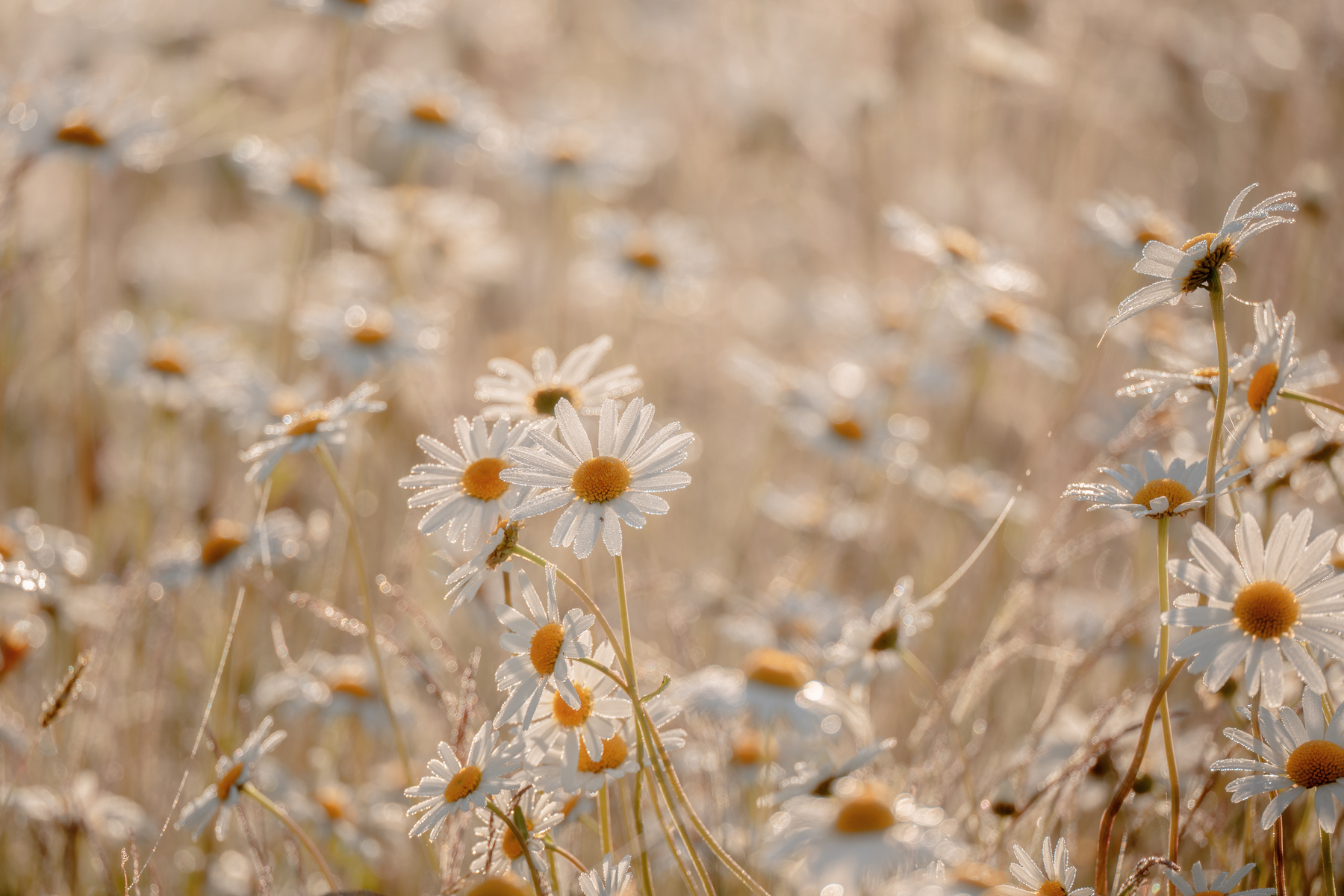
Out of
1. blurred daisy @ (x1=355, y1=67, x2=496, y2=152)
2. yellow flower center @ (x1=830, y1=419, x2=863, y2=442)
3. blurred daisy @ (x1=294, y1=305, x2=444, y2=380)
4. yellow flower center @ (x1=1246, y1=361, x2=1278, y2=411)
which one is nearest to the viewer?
yellow flower center @ (x1=1246, y1=361, x2=1278, y2=411)

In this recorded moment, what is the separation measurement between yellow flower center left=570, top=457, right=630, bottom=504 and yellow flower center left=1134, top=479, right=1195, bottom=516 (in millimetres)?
647

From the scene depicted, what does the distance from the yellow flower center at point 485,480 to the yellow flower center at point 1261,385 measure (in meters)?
0.97

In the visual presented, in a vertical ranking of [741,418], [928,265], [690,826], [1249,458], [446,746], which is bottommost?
[741,418]

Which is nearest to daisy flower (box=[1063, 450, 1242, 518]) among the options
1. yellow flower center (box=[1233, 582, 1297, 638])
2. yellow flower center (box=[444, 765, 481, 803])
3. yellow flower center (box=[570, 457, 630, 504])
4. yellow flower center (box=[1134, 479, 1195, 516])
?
yellow flower center (box=[1134, 479, 1195, 516])

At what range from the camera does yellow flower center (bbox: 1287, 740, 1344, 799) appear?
3.63ft

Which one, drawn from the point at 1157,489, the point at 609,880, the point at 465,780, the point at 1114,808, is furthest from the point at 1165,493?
the point at 465,780

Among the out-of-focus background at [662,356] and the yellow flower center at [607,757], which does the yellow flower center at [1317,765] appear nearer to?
the out-of-focus background at [662,356]

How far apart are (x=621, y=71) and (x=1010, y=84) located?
128 inches

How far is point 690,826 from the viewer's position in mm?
1915

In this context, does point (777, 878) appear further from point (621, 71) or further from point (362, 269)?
point (621, 71)

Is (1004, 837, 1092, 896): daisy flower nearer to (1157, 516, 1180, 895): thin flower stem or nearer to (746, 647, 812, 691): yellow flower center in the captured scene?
(1157, 516, 1180, 895): thin flower stem

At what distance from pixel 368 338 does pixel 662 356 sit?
65.4 inches

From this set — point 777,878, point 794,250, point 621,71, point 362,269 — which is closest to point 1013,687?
point 777,878

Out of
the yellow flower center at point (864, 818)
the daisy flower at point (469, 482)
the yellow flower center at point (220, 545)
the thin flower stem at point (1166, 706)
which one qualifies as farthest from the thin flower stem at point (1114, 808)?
the yellow flower center at point (220, 545)
